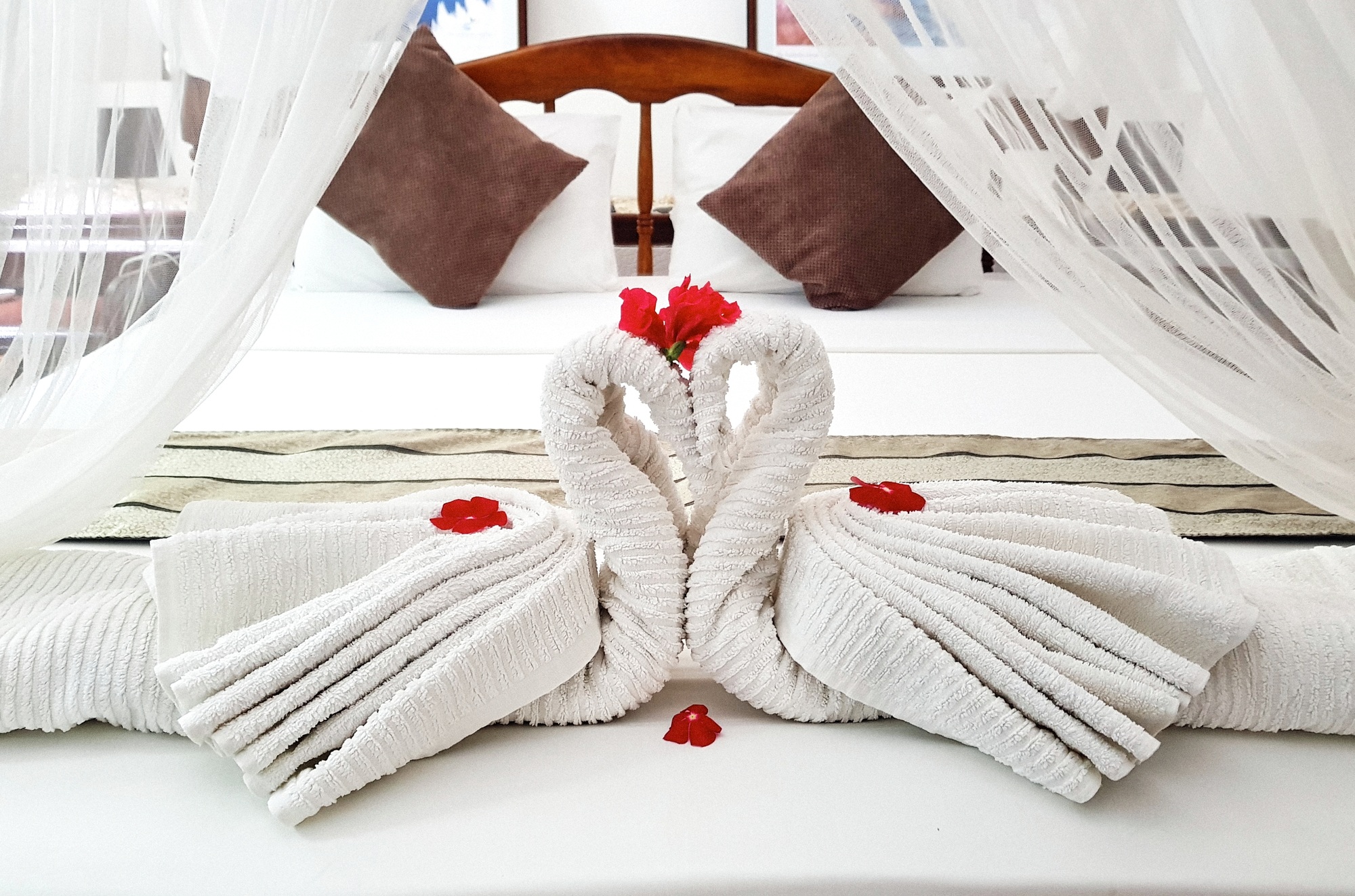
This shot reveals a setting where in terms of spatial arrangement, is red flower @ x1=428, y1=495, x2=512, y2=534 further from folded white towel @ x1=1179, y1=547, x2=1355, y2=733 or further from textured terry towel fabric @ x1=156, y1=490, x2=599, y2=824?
folded white towel @ x1=1179, y1=547, x2=1355, y2=733

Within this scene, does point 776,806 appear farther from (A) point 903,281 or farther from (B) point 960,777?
(A) point 903,281

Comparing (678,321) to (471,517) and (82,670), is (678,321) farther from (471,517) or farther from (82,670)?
(82,670)

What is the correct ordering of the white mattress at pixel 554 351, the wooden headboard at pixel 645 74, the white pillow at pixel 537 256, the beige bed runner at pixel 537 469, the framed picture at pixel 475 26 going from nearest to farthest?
the beige bed runner at pixel 537 469, the white mattress at pixel 554 351, the white pillow at pixel 537 256, the wooden headboard at pixel 645 74, the framed picture at pixel 475 26

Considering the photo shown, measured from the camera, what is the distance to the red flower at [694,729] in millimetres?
889

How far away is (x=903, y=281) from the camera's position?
2424 millimetres

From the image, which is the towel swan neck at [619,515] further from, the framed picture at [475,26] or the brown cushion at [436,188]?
the framed picture at [475,26]

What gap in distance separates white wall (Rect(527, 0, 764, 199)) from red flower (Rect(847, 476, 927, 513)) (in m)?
2.29

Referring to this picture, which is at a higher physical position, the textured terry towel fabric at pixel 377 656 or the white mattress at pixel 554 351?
the textured terry towel fabric at pixel 377 656

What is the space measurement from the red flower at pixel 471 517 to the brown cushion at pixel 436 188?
4.90 feet

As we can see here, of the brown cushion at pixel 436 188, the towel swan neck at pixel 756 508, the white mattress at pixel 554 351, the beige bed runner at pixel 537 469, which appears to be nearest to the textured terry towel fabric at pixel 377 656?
the towel swan neck at pixel 756 508

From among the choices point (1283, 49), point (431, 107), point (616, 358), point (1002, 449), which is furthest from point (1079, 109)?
point (431, 107)

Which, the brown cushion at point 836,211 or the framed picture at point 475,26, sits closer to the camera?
the brown cushion at point 836,211

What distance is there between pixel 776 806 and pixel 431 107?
1.98m

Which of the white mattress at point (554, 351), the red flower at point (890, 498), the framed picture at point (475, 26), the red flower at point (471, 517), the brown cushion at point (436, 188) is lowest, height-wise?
the white mattress at point (554, 351)
